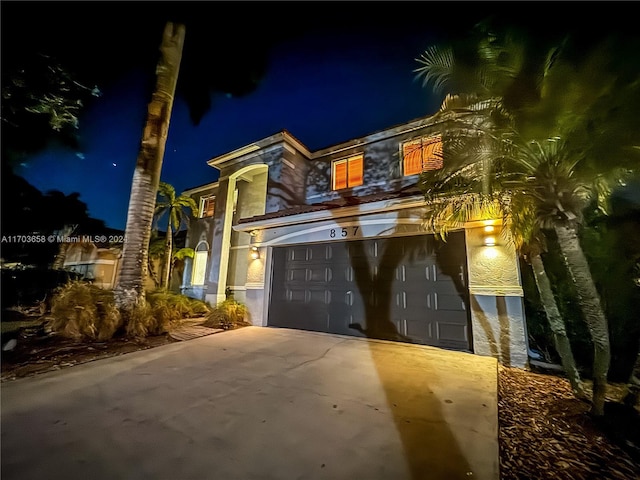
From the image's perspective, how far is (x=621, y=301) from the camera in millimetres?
3596

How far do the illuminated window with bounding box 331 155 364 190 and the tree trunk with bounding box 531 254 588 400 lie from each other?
6822mm

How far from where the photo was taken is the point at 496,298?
4.61m

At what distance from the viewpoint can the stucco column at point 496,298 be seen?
173 inches

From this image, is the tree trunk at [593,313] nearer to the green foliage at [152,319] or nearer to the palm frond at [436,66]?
the palm frond at [436,66]

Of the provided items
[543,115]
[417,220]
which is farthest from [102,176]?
[543,115]

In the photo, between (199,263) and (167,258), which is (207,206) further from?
(167,258)

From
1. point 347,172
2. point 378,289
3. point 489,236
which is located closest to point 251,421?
point 378,289

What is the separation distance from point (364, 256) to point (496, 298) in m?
2.88

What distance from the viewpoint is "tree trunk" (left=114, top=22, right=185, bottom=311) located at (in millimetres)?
5768

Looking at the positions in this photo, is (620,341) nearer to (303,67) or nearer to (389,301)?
(389,301)

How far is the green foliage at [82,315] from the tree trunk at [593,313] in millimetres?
7614

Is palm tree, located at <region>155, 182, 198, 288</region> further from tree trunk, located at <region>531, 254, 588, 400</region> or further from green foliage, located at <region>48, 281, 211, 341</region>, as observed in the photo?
tree trunk, located at <region>531, 254, 588, 400</region>

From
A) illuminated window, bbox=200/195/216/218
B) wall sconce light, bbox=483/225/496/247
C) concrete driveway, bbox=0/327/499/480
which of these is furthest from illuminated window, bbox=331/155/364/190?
illuminated window, bbox=200/195/216/218

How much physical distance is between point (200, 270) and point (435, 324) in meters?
11.5
